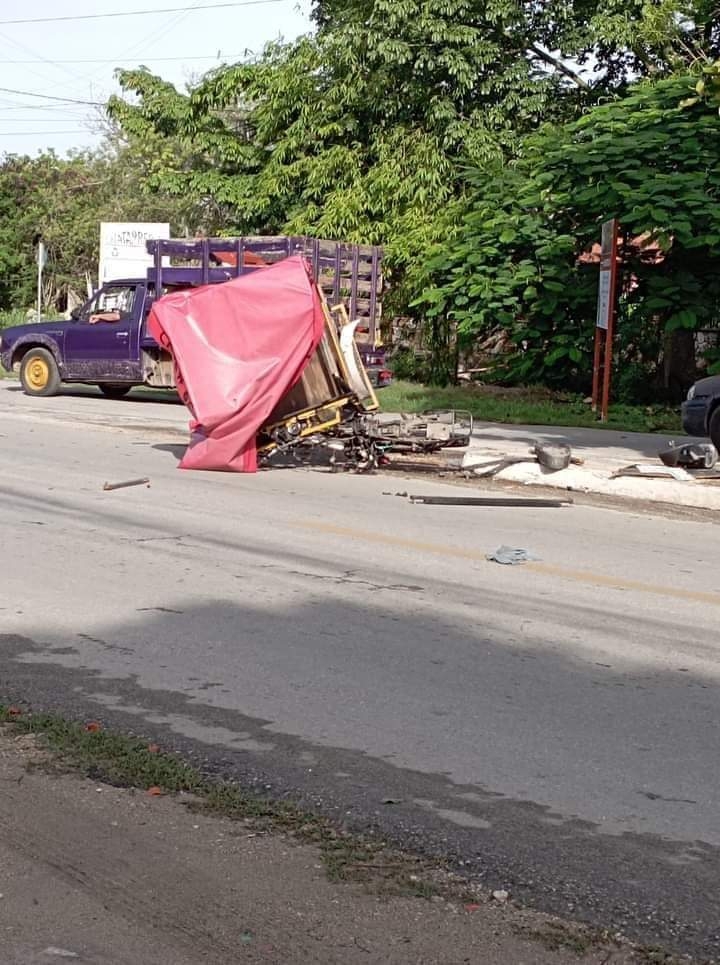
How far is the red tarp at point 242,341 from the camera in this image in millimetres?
13625

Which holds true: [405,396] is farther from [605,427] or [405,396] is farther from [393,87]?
[393,87]

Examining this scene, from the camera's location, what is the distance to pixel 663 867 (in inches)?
171

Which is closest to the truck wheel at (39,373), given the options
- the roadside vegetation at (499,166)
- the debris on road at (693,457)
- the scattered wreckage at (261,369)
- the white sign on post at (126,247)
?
the roadside vegetation at (499,166)

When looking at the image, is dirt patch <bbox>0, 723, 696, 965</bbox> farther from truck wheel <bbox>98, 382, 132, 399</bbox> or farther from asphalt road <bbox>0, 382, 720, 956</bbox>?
truck wheel <bbox>98, 382, 132, 399</bbox>

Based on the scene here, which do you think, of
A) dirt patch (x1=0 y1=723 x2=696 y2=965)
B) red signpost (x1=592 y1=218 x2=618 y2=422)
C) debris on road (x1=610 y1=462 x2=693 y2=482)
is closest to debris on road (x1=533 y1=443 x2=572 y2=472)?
debris on road (x1=610 y1=462 x2=693 y2=482)

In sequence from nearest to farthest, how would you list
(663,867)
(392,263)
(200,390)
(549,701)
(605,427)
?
(663,867), (549,701), (200,390), (605,427), (392,263)

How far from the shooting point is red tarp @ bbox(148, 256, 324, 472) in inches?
536

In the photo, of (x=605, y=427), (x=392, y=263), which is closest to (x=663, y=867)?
(x=605, y=427)

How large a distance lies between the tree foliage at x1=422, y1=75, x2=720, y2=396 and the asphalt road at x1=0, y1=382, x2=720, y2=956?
35.5ft

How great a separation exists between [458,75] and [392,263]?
422 centimetres

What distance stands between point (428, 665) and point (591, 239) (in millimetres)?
17943

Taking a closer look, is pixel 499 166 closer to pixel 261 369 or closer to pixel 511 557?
pixel 261 369

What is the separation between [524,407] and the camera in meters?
22.4

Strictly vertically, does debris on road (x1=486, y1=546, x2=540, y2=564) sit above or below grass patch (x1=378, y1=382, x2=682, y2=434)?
below
